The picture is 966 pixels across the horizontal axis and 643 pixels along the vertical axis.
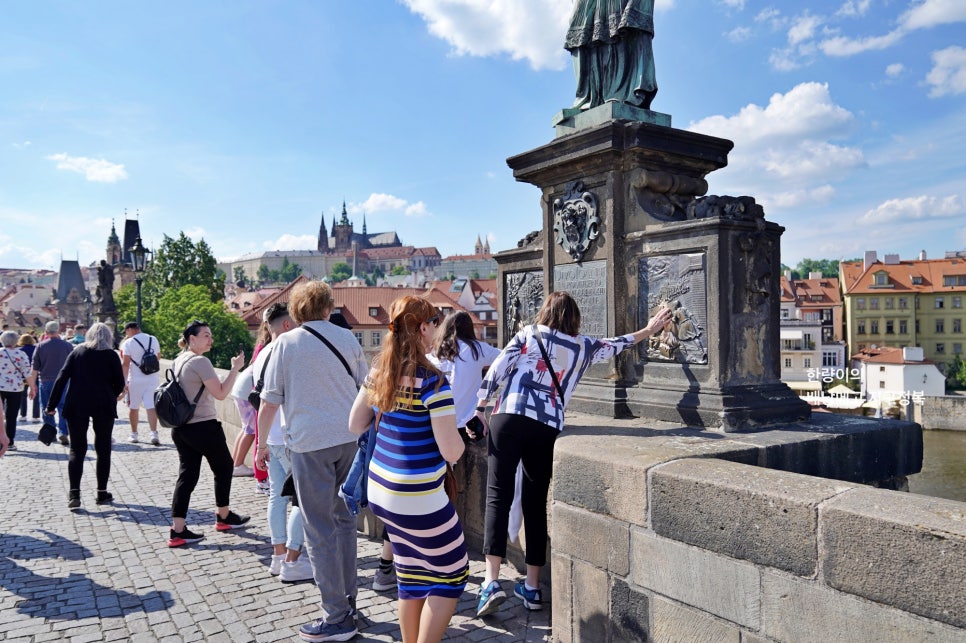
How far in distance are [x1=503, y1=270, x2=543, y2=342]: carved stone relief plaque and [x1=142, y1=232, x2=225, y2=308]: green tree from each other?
198ft

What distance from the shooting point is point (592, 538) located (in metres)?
3.24

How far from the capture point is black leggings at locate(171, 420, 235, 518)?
5543 mm

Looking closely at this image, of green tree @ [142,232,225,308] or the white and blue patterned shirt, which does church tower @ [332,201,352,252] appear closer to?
green tree @ [142,232,225,308]

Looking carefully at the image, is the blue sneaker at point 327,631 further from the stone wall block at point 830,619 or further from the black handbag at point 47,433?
the black handbag at point 47,433

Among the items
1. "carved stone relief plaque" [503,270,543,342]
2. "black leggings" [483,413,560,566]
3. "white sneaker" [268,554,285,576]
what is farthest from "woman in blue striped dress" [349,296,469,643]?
"carved stone relief plaque" [503,270,543,342]

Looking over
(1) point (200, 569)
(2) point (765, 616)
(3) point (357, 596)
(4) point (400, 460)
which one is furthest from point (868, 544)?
(1) point (200, 569)

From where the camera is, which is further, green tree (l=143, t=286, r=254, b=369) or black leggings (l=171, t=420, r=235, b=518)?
green tree (l=143, t=286, r=254, b=369)

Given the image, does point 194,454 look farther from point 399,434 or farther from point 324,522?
point 399,434

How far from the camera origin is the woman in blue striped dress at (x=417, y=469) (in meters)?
2.98

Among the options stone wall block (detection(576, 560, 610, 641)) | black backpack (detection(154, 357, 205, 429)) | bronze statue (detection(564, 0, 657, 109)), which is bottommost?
stone wall block (detection(576, 560, 610, 641))

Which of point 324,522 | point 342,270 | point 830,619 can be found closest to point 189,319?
point 324,522

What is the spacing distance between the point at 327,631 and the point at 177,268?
64.6m

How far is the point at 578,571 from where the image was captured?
331 cm

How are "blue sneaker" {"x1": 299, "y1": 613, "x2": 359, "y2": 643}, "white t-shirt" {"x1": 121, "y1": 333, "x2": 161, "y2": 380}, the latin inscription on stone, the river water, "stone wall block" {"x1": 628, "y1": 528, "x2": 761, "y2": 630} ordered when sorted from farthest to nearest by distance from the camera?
the river water < "white t-shirt" {"x1": 121, "y1": 333, "x2": 161, "y2": 380} < the latin inscription on stone < "blue sneaker" {"x1": 299, "y1": 613, "x2": 359, "y2": 643} < "stone wall block" {"x1": 628, "y1": 528, "x2": 761, "y2": 630}
